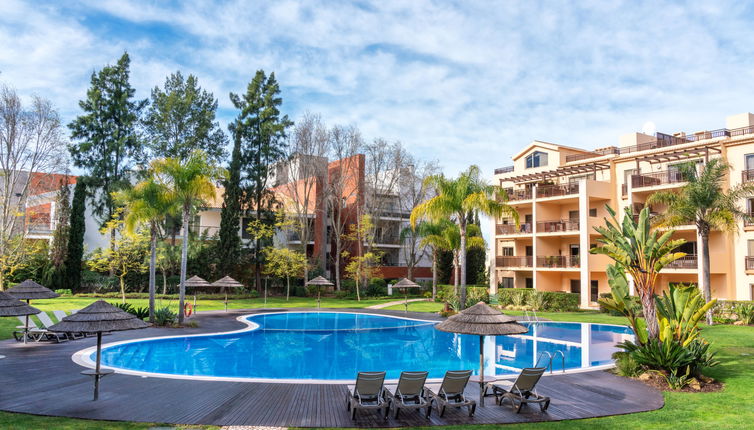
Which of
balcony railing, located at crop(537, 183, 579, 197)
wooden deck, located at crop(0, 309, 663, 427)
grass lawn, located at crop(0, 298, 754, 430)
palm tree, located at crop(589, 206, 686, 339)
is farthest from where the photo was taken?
balcony railing, located at crop(537, 183, 579, 197)

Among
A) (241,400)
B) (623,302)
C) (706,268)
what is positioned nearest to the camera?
(241,400)

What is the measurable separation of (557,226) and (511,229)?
13.7 ft

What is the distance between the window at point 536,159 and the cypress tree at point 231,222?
24.4 m

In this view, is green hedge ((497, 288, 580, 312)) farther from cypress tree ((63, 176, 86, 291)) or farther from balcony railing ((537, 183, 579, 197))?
cypress tree ((63, 176, 86, 291))

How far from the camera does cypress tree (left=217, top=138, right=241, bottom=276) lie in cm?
4047

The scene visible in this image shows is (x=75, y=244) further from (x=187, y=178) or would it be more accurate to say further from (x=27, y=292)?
(x=27, y=292)

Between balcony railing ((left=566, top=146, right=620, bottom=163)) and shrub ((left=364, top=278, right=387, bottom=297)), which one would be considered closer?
balcony railing ((left=566, top=146, right=620, bottom=163))

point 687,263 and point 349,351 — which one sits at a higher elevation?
point 687,263

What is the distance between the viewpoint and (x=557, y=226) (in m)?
35.9

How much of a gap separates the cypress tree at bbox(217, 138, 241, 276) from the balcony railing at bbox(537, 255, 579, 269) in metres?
24.2

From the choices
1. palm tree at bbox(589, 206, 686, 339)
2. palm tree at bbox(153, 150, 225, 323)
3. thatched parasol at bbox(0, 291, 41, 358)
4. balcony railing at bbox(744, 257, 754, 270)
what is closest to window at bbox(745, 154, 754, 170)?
balcony railing at bbox(744, 257, 754, 270)

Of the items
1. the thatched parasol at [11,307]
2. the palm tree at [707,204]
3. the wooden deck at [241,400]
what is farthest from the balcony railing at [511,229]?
the thatched parasol at [11,307]

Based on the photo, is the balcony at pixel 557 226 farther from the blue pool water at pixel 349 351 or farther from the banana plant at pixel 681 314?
the banana plant at pixel 681 314

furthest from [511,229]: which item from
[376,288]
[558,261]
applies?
[376,288]
